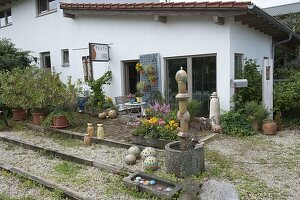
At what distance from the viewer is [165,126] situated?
6.29m

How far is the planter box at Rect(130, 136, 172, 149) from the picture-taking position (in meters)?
6.06

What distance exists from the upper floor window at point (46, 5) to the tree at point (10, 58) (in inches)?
104

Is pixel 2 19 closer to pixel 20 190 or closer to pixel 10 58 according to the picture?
pixel 10 58

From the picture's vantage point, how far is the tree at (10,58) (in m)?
10.9

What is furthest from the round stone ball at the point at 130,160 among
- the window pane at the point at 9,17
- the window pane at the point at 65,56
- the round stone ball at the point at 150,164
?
the window pane at the point at 9,17

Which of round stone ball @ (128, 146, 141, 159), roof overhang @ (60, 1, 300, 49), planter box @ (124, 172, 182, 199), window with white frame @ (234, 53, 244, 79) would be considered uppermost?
roof overhang @ (60, 1, 300, 49)

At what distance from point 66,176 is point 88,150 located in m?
1.41

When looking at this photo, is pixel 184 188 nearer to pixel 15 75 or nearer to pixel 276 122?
pixel 276 122

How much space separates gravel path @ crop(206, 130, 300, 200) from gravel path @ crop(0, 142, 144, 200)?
91.7 inches

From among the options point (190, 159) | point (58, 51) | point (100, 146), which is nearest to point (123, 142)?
point (100, 146)

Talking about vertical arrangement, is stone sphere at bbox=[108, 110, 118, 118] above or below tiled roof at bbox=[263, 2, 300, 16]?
below

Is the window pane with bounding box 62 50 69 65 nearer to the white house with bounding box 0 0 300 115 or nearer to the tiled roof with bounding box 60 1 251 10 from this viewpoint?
the white house with bounding box 0 0 300 115

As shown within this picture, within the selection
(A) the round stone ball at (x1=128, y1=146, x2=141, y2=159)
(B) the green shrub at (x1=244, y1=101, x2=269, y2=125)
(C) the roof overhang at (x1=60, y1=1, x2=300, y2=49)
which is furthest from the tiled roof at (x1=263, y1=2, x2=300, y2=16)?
(A) the round stone ball at (x1=128, y1=146, x2=141, y2=159)

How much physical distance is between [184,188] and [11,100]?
703 cm
